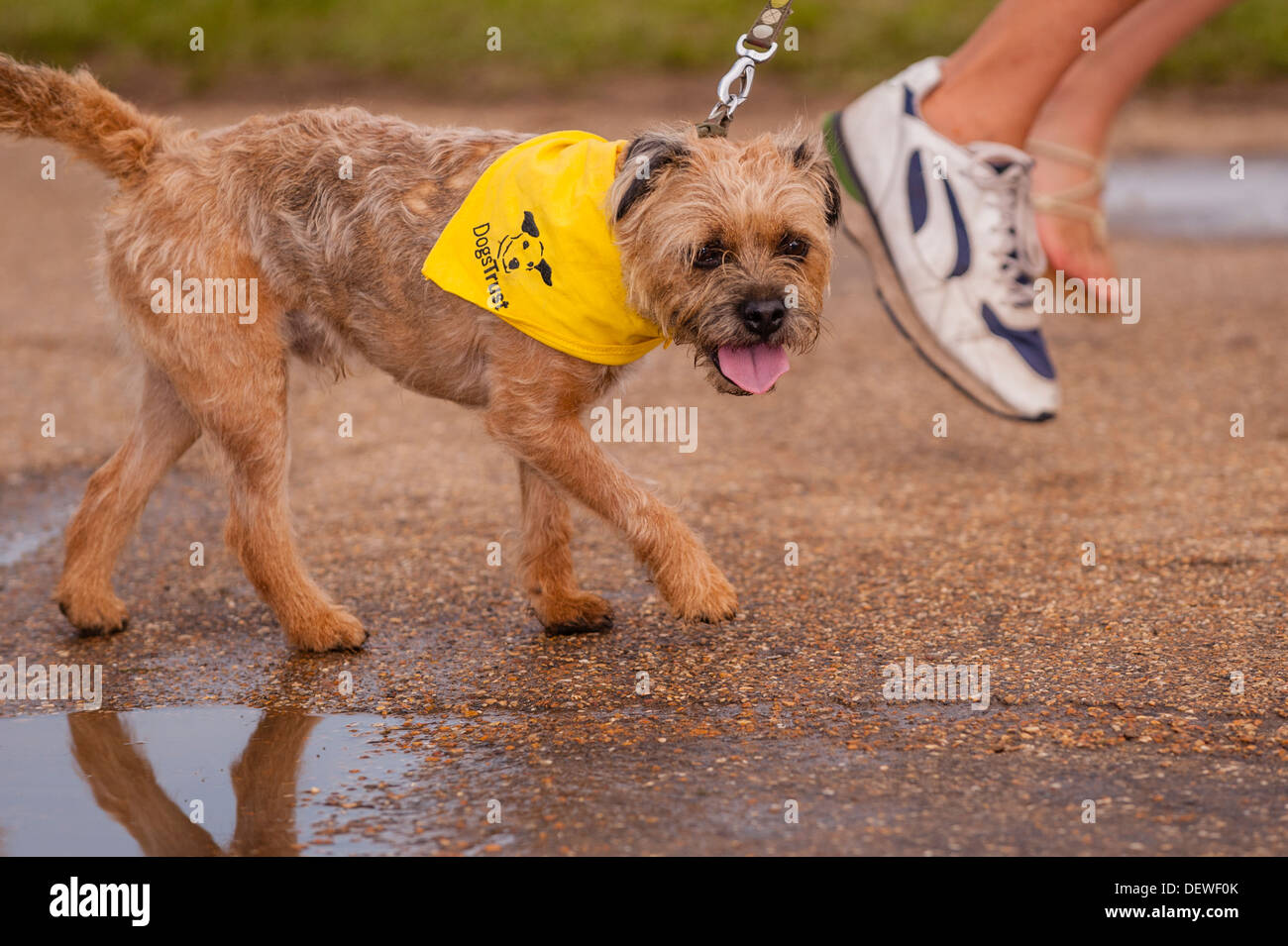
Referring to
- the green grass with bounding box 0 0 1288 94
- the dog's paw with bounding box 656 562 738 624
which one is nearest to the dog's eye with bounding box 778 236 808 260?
the dog's paw with bounding box 656 562 738 624

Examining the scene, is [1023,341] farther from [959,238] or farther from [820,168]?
[820,168]

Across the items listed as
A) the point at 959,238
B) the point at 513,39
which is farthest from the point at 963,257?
the point at 513,39

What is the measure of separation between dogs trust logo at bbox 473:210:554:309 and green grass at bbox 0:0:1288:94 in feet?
42.0

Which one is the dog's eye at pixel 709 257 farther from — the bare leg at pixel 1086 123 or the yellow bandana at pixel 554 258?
the bare leg at pixel 1086 123

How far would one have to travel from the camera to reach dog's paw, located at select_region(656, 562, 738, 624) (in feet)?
13.4

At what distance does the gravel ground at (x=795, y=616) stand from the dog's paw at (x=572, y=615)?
6cm

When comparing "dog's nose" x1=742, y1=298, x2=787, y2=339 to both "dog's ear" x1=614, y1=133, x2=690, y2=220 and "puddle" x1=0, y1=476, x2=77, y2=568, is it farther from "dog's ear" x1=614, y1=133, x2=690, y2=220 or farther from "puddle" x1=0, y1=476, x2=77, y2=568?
"puddle" x1=0, y1=476, x2=77, y2=568

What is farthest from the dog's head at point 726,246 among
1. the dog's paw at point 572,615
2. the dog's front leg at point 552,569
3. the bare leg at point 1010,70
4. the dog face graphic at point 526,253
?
the bare leg at point 1010,70

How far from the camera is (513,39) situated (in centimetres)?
1800

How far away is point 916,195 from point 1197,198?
7.54 m

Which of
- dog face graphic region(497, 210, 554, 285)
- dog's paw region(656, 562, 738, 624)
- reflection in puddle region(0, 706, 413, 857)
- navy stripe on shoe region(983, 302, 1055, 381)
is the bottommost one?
reflection in puddle region(0, 706, 413, 857)

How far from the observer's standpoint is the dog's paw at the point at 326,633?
439 centimetres

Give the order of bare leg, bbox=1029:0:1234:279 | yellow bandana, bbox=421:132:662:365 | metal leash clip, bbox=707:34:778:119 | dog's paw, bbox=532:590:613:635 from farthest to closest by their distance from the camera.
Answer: bare leg, bbox=1029:0:1234:279, dog's paw, bbox=532:590:613:635, metal leash clip, bbox=707:34:778:119, yellow bandana, bbox=421:132:662:365
